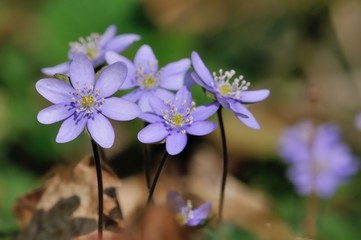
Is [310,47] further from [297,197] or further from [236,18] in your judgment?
[297,197]

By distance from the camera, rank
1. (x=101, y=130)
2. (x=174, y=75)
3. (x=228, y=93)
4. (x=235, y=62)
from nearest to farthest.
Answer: (x=101, y=130) < (x=228, y=93) < (x=174, y=75) < (x=235, y=62)

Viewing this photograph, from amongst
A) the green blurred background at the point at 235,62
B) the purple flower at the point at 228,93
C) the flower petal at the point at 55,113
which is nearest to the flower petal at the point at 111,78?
the flower petal at the point at 55,113

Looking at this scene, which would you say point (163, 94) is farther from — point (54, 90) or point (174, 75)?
point (54, 90)

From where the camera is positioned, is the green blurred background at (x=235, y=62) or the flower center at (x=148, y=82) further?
the green blurred background at (x=235, y=62)

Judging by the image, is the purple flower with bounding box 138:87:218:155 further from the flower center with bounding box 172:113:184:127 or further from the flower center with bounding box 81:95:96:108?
the flower center with bounding box 81:95:96:108

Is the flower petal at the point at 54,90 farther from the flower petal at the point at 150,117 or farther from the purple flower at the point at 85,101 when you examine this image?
the flower petal at the point at 150,117

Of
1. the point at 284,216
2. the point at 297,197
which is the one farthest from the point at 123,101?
the point at 297,197

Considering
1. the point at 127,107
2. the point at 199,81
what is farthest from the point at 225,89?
the point at 127,107
